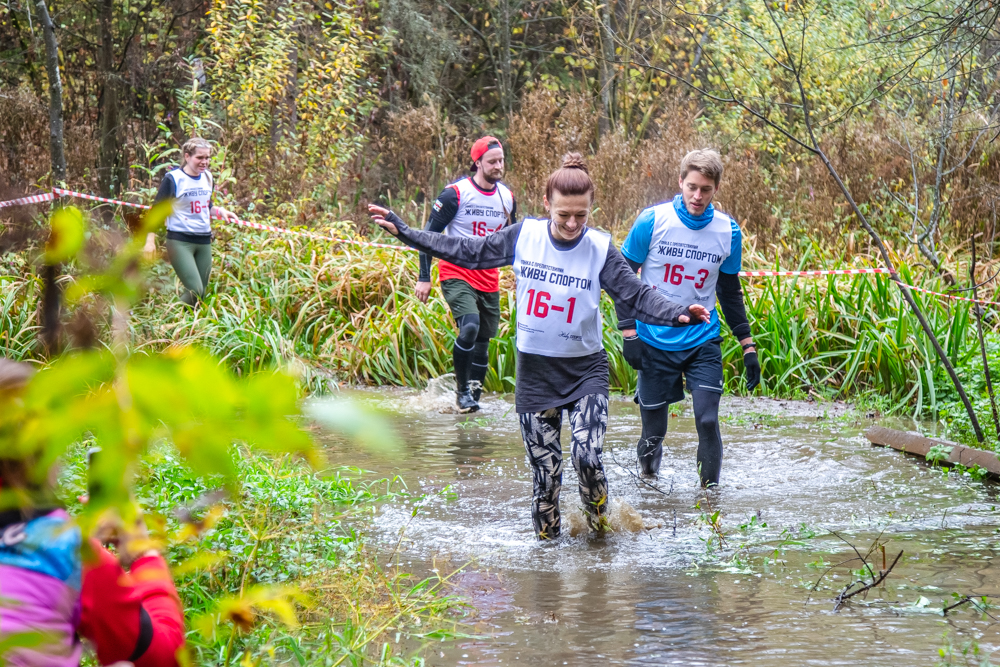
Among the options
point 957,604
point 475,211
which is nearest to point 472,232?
point 475,211

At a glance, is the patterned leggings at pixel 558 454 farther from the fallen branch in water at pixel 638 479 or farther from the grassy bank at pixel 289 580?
the fallen branch in water at pixel 638 479

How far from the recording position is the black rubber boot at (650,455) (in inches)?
259

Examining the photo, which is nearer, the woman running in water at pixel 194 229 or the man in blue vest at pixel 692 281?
the man in blue vest at pixel 692 281

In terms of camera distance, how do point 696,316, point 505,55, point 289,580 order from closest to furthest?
point 289,580, point 696,316, point 505,55

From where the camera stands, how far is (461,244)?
557 centimetres

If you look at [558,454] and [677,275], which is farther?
[677,275]

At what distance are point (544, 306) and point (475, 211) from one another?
3.39m

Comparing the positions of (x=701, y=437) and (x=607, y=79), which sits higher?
(x=607, y=79)

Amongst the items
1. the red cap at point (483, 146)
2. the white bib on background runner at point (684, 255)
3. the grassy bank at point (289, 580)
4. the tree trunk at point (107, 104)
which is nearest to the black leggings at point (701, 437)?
the white bib on background runner at point (684, 255)

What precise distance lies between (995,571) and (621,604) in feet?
5.76

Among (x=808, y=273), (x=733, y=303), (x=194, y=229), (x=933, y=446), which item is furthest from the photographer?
(x=194, y=229)

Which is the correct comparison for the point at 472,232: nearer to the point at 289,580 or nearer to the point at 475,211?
the point at 475,211

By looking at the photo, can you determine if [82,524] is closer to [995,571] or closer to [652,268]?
[995,571]

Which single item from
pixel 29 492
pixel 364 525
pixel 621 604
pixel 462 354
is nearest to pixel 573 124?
pixel 462 354
